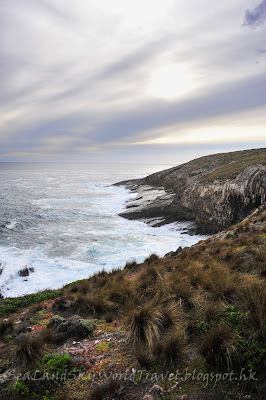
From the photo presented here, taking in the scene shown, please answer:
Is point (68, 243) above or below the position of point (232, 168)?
below

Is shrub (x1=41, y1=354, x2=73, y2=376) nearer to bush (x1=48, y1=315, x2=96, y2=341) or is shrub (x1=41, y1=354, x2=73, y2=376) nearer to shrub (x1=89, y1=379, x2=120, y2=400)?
shrub (x1=89, y1=379, x2=120, y2=400)

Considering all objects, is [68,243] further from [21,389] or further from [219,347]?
[219,347]

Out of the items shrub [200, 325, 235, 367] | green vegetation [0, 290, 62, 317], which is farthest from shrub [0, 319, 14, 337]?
shrub [200, 325, 235, 367]

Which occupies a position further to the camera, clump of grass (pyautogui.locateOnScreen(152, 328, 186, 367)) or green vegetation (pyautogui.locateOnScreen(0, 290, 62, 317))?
green vegetation (pyautogui.locateOnScreen(0, 290, 62, 317))

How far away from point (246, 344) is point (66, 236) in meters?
29.2

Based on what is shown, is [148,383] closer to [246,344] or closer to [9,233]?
[246,344]

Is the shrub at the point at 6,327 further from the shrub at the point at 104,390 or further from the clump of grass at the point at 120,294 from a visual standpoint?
the shrub at the point at 104,390

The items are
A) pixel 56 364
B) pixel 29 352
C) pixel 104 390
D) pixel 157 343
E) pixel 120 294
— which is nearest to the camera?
pixel 104 390

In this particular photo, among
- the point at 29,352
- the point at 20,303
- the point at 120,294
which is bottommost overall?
the point at 20,303

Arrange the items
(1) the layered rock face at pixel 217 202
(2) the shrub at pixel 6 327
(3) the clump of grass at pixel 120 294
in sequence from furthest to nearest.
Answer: (1) the layered rock face at pixel 217 202 < (3) the clump of grass at pixel 120 294 < (2) the shrub at pixel 6 327

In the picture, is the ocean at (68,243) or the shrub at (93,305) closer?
the shrub at (93,305)

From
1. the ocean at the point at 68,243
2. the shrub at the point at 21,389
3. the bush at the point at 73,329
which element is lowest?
the ocean at the point at 68,243

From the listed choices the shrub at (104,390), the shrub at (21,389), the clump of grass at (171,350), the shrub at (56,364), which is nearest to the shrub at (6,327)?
the shrub at (56,364)

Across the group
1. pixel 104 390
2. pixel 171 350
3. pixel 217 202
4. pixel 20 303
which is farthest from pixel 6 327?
pixel 217 202
